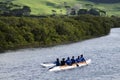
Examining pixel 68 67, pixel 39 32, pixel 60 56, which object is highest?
pixel 68 67

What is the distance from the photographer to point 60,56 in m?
103

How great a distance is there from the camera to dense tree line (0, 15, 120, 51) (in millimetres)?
125000

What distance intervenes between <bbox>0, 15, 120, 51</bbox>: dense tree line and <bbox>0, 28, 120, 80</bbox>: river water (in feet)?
30.8

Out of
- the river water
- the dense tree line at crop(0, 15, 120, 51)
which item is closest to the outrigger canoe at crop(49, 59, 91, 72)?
the river water

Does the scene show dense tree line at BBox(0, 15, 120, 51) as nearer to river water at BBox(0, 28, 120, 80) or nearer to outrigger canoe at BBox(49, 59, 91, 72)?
river water at BBox(0, 28, 120, 80)

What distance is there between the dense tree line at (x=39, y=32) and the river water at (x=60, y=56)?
9381 millimetres

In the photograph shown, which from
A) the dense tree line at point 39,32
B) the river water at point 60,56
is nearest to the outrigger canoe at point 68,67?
the river water at point 60,56

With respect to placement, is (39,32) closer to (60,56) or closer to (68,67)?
(60,56)

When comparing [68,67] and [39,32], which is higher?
[68,67]

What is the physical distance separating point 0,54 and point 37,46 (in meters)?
21.0

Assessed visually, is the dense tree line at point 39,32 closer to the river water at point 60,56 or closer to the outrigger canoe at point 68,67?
the river water at point 60,56

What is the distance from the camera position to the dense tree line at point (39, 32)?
410 ft

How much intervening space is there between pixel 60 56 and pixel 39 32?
3381 centimetres

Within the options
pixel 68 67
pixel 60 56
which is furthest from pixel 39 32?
pixel 68 67
